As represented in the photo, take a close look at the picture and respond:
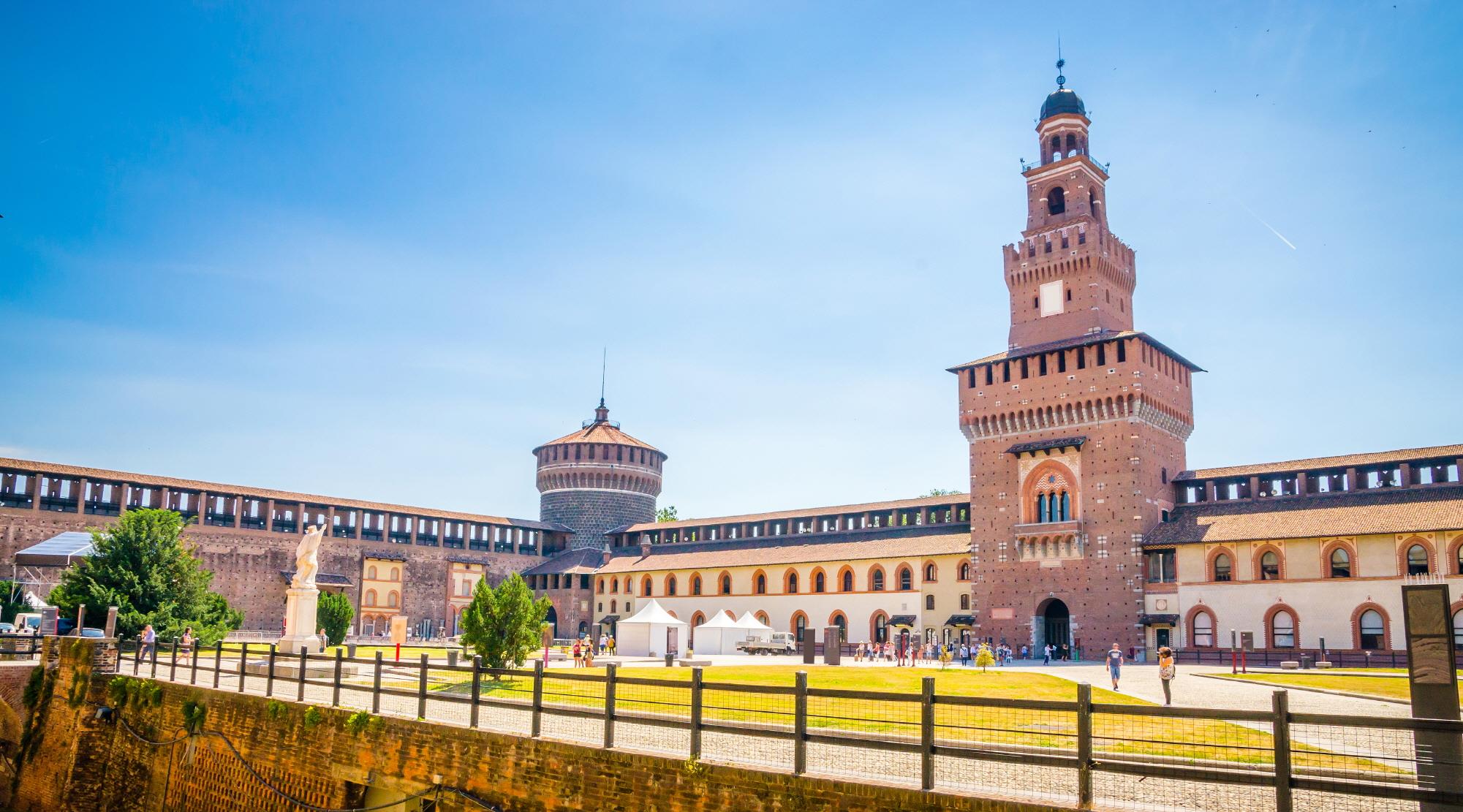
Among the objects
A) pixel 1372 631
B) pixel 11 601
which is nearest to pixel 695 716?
pixel 1372 631

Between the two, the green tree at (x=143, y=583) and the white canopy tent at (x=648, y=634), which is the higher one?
the green tree at (x=143, y=583)

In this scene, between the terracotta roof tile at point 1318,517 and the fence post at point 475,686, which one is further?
the terracotta roof tile at point 1318,517

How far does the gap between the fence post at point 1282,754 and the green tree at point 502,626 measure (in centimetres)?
2402

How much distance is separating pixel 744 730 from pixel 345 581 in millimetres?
61553

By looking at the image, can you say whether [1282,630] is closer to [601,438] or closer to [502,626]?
[502,626]

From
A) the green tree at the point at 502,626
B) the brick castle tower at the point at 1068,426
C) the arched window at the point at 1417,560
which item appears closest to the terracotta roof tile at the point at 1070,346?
the brick castle tower at the point at 1068,426

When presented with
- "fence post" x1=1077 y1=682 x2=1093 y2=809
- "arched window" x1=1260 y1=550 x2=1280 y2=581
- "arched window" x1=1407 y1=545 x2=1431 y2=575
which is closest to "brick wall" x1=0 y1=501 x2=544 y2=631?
"arched window" x1=1260 y1=550 x2=1280 y2=581

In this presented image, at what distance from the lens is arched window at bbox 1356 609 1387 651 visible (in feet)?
134

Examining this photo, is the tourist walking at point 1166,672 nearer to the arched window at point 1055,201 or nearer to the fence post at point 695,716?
the fence post at point 695,716

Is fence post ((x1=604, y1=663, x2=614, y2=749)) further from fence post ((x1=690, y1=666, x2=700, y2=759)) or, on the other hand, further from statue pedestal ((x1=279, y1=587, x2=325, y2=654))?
statue pedestal ((x1=279, y1=587, x2=325, y2=654))

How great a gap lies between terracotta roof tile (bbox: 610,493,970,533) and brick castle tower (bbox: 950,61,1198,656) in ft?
23.9

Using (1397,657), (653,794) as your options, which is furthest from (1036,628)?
(653,794)

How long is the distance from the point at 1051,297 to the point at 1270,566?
1737 centimetres

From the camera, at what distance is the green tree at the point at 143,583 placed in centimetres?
4000
